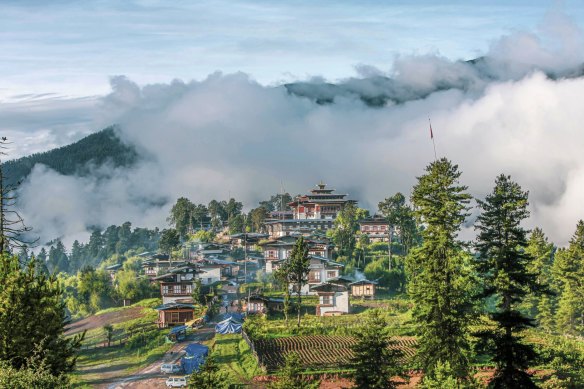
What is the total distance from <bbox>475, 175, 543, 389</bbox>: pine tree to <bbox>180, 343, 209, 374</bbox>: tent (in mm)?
26269

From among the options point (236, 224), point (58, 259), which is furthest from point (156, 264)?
point (58, 259)

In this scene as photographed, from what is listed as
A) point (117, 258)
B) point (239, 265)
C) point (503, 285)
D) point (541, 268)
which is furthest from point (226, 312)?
point (117, 258)

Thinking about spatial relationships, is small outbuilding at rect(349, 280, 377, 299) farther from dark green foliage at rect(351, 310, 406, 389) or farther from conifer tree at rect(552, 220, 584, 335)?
dark green foliage at rect(351, 310, 406, 389)

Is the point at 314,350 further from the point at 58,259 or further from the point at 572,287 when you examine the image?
the point at 58,259

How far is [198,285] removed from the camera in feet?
268

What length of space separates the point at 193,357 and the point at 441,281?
997 inches

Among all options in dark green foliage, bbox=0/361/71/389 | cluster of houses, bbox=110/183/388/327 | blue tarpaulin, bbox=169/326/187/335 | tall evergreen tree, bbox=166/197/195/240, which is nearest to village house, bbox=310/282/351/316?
cluster of houses, bbox=110/183/388/327

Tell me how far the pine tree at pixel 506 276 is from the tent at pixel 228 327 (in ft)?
114

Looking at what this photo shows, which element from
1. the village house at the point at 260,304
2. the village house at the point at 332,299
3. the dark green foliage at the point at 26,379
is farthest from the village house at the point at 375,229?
the dark green foliage at the point at 26,379

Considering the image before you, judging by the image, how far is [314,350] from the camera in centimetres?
6006

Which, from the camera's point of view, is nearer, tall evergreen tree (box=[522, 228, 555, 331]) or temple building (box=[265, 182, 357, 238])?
tall evergreen tree (box=[522, 228, 555, 331])

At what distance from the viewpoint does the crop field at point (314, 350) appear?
5488 centimetres

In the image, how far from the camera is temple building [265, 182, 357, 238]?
113 meters

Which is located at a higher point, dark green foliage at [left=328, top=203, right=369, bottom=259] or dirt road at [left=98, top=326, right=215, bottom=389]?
dark green foliage at [left=328, top=203, right=369, bottom=259]
